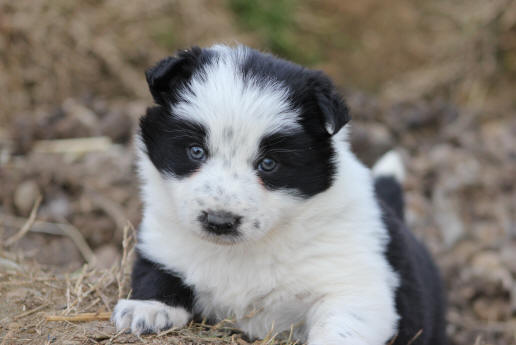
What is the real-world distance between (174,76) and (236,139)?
52 centimetres

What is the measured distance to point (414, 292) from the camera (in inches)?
122

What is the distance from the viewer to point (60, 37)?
696 centimetres

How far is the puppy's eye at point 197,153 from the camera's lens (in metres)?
2.71

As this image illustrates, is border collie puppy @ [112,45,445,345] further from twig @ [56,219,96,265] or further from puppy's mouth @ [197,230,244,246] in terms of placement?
twig @ [56,219,96,265]

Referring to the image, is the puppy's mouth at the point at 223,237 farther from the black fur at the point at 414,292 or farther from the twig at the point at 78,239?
the twig at the point at 78,239

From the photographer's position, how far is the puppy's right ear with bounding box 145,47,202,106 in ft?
9.30

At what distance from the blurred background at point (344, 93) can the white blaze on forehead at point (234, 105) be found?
1541 mm

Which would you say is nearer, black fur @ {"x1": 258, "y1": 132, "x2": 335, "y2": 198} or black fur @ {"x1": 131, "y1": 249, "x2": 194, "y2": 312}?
black fur @ {"x1": 258, "y1": 132, "x2": 335, "y2": 198}

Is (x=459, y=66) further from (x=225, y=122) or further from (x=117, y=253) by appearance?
(x=225, y=122)

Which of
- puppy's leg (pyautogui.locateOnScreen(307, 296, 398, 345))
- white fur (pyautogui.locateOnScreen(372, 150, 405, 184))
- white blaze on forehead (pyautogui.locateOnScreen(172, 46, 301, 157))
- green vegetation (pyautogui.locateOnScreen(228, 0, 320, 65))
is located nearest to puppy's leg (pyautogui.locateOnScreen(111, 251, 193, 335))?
puppy's leg (pyautogui.locateOnScreen(307, 296, 398, 345))

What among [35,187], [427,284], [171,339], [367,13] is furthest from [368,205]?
[367,13]

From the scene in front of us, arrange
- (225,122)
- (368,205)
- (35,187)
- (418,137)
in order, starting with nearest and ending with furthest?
(225,122) < (368,205) < (35,187) < (418,137)

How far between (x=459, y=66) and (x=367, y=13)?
5.17 ft

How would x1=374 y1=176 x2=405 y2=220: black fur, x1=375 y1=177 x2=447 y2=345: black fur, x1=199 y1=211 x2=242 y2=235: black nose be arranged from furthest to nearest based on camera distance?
x1=374 y1=176 x2=405 y2=220: black fur → x1=375 y1=177 x2=447 y2=345: black fur → x1=199 y1=211 x2=242 y2=235: black nose
